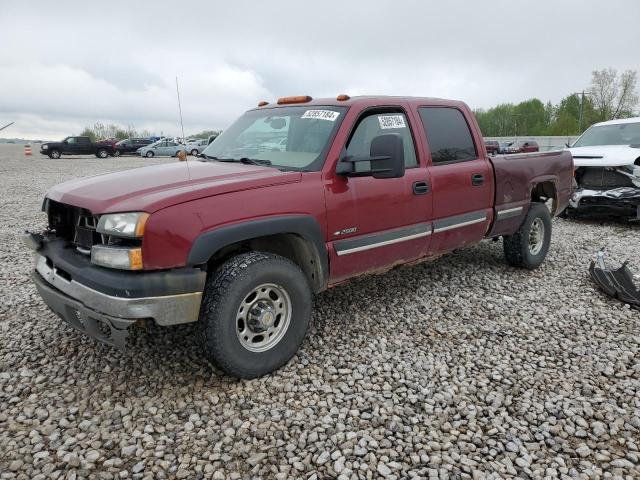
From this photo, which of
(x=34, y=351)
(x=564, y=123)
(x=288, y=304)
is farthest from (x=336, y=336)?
(x=564, y=123)

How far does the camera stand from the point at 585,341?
3.71 metres

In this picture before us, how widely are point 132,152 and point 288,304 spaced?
35921mm

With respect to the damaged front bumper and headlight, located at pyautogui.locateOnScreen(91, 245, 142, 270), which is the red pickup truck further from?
the damaged front bumper

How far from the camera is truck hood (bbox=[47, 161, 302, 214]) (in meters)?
2.73

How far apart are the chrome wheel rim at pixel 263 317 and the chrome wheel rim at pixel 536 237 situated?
3.54 meters

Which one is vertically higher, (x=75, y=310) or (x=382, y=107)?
(x=382, y=107)

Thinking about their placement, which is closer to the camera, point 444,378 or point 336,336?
point 444,378

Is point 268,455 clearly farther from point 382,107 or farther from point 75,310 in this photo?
point 382,107

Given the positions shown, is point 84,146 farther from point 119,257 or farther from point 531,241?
point 119,257

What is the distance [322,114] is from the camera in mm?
3727

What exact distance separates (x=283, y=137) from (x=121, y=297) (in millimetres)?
1853

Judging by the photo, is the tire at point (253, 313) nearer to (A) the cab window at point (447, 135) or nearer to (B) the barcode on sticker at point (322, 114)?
(B) the barcode on sticker at point (322, 114)

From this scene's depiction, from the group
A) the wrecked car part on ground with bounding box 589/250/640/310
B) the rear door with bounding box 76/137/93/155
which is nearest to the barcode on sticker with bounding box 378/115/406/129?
the wrecked car part on ground with bounding box 589/250/640/310

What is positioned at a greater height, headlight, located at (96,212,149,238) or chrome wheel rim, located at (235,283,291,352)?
headlight, located at (96,212,149,238)
